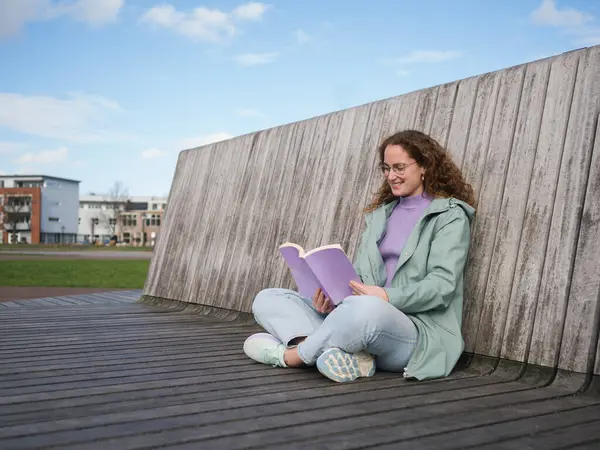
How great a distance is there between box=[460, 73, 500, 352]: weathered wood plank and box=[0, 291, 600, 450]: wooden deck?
0.26m

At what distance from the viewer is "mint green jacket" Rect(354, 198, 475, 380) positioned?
3188mm

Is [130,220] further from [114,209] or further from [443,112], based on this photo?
[443,112]

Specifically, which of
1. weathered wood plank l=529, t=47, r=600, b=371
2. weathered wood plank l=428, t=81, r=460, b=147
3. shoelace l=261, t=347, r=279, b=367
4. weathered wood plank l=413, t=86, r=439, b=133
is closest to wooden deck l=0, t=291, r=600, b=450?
shoelace l=261, t=347, r=279, b=367

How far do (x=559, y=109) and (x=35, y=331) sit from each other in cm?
394

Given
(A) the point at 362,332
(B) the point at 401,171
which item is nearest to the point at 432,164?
(B) the point at 401,171

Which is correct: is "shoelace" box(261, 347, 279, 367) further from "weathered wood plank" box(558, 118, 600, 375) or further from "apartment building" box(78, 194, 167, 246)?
"apartment building" box(78, 194, 167, 246)

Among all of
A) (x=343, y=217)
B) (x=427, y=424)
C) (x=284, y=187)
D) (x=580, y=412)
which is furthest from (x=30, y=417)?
(x=284, y=187)

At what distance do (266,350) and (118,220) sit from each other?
86.5m

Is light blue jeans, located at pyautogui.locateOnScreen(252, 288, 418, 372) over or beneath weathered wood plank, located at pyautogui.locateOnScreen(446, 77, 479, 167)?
beneath

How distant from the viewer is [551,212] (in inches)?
134

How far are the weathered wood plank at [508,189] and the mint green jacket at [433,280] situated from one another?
0.24 m

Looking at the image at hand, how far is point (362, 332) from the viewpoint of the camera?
305 centimetres

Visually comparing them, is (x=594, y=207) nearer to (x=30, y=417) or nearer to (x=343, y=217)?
(x=343, y=217)

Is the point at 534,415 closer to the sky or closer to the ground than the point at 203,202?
closer to the ground
